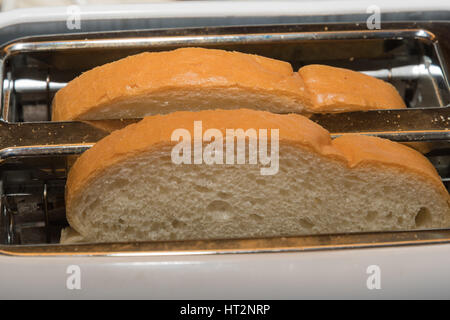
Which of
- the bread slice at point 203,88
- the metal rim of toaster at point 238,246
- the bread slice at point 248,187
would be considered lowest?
the metal rim of toaster at point 238,246

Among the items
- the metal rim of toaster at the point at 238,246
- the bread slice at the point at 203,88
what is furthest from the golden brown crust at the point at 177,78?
the metal rim of toaster at the point at 238,246

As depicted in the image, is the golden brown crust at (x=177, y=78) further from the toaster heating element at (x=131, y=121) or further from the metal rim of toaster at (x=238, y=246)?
the metal rim of toaster at (x=238, y=246)

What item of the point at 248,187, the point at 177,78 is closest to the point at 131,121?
the point at 177,78

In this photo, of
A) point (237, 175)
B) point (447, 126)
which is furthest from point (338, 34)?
point (237, 175)

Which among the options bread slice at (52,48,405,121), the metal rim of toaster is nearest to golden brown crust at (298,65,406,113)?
bread slice at (52,48,405,121)

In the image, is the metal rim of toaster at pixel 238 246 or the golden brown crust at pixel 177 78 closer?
the metal rim of toaster at pixel 238 246

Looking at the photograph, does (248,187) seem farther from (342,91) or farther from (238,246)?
(342,91)

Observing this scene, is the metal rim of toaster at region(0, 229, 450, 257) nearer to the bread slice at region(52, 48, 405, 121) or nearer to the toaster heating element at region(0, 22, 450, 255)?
the toaster heating element at region(0, 22, 450, 255)
